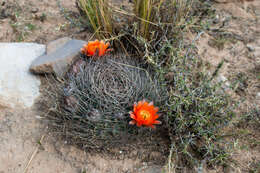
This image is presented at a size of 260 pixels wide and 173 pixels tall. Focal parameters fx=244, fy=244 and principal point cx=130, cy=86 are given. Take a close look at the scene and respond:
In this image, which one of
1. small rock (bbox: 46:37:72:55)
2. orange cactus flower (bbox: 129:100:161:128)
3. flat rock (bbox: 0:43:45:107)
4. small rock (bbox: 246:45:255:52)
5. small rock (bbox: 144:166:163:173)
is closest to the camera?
orange cactus flower (bbox: 129:100:161:128)

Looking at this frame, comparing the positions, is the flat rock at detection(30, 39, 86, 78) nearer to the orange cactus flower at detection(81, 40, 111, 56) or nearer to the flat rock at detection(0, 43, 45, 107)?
the flat rock at detection(0, 43, 45, 107)

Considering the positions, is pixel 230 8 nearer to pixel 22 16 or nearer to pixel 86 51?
pixel 86 51

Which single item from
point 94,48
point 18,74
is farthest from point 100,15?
point 18,74

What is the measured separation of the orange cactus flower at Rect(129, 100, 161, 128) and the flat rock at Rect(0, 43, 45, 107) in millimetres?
1091

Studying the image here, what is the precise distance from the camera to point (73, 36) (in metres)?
2.94

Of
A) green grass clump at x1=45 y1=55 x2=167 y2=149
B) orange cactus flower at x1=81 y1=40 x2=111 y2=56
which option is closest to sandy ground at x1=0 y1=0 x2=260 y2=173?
green grass clump at x1=45 y1=55 x2=167 y2=149

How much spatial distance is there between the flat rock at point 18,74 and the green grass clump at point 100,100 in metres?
0.36

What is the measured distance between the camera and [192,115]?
1.97 metres

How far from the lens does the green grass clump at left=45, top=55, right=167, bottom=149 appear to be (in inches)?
72.0

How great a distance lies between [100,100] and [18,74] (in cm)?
107

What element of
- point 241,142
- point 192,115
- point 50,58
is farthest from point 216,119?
point 50,58

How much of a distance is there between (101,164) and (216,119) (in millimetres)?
992

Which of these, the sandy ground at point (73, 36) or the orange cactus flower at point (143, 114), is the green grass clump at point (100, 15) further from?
the orange cactus flower at point (143, 114)

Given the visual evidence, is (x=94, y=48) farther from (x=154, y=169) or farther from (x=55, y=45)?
(x=154, y=169)
